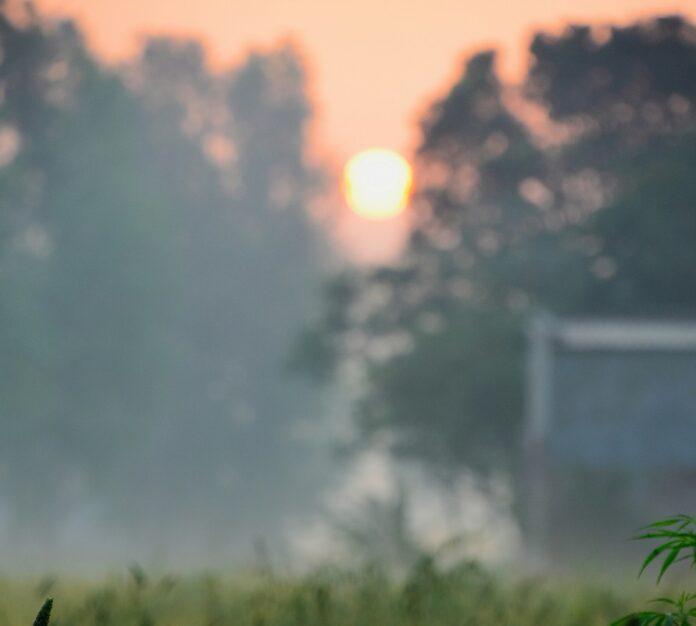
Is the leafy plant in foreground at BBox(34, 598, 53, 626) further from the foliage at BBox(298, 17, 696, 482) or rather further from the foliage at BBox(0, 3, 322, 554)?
the foliage at BBox(0, 3, 322, 554)

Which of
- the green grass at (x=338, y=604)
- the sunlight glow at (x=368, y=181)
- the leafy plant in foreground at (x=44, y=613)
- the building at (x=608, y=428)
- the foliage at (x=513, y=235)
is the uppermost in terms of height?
the sunlight glow at (x=368, y=181)

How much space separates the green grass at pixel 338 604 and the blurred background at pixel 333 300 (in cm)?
1366

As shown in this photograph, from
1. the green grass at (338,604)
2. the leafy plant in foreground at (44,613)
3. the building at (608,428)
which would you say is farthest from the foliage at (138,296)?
the leafy plant in foreground at (44,613)

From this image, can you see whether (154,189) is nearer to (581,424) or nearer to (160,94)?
(160,94)

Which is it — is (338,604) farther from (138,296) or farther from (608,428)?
(138,296)

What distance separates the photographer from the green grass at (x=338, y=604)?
4617 millimetres

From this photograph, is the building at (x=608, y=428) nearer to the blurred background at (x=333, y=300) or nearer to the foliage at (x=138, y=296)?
the blurred background at (x=333, y=300)

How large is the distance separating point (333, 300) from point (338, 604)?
34.9 meters

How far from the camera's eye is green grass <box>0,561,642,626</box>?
4.62 m

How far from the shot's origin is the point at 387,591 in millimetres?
5414

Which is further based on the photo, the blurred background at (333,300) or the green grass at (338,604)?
the blurred background at (333,300)

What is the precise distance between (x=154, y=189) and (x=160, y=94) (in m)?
5.86

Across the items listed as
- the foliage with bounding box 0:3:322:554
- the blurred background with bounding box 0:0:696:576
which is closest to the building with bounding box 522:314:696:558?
the blurred background with bounding box 0:0:696:576

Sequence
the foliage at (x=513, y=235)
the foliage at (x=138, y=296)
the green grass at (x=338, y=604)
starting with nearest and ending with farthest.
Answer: the green grass at (x=338, y=604)
the foliage at (x=513, y=235)
the foliage at (x=138, y=296)
